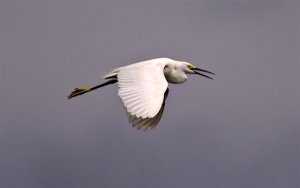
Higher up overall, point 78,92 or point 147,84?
point 78,92

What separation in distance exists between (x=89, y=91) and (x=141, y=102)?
3572 mm

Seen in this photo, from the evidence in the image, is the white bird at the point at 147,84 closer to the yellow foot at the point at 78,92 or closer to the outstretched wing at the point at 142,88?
the outstretched wing at the point at 142,88

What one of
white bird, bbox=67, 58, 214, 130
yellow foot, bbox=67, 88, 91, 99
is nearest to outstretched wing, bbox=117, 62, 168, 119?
A: white bird, bbox=67, 58, 214, 130

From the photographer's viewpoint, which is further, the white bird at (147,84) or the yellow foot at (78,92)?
the yellow foot at (78,92)

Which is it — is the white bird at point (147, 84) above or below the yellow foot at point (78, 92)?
below

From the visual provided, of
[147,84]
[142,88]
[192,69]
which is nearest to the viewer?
[142,88]

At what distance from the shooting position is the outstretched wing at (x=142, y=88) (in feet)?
26.1

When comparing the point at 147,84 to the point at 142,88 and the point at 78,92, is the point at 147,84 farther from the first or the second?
the point at 78,92

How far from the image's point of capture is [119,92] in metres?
8.27

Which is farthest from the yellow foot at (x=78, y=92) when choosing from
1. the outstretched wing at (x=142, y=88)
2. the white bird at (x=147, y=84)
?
the outstretched wing at (x=142, y=88)

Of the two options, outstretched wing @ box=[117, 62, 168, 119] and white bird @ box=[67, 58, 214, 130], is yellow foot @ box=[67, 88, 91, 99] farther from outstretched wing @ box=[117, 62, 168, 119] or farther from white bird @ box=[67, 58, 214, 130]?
outstretched wing @ box=[117, 62, 168, 119]

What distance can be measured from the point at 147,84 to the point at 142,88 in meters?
0.18

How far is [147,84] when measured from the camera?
8.66 m

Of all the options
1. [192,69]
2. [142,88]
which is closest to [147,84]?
[142,88]
